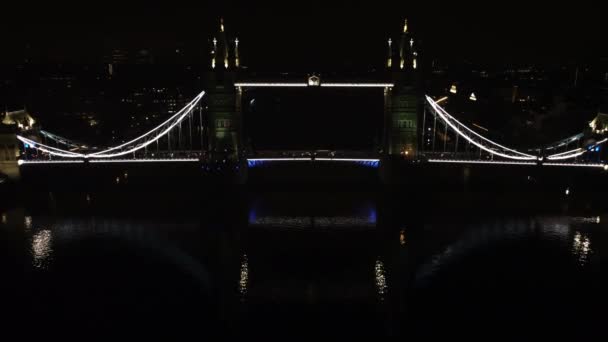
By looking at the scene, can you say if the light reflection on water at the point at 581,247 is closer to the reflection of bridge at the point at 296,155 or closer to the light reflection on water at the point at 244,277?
the reflection of bridge at the point at 296,155

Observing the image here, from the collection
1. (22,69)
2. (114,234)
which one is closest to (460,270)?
(114,234)

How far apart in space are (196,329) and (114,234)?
12.3m

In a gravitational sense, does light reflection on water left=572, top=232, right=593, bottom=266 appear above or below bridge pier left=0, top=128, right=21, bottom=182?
below

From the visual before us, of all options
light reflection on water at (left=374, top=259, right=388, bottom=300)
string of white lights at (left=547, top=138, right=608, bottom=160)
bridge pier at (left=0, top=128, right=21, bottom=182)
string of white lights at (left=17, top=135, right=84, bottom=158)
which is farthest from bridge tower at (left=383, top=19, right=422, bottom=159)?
bridge pier at (left=0, top=128, right=21, bottom=182)

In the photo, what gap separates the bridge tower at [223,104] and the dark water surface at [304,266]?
3.76 metres

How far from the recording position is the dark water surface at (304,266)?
73.7 feet

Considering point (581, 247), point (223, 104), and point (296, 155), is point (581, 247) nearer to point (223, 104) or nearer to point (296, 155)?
point (296, 155)

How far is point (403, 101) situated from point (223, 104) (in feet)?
39.3

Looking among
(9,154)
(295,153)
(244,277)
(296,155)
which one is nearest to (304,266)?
(244,277)

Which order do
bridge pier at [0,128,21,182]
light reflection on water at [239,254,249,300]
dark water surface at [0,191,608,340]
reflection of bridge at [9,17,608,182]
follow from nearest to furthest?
dark water surface at [0,191,608,340]
light reflection on water at [239,254,249,300]
reflection of bridge at [9,17,608,182]
bridge pier at [0,128,21,182]

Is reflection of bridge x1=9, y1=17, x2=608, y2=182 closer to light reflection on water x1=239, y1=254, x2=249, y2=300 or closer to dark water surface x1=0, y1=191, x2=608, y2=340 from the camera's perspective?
dark water surface x1=0, y1=191, x2=608, y2=340

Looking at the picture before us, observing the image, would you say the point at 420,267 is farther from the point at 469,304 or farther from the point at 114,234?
the point at 114,234

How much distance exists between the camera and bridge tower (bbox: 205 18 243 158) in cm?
4006

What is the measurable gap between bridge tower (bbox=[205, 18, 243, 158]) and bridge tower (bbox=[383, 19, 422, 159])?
10.2m
